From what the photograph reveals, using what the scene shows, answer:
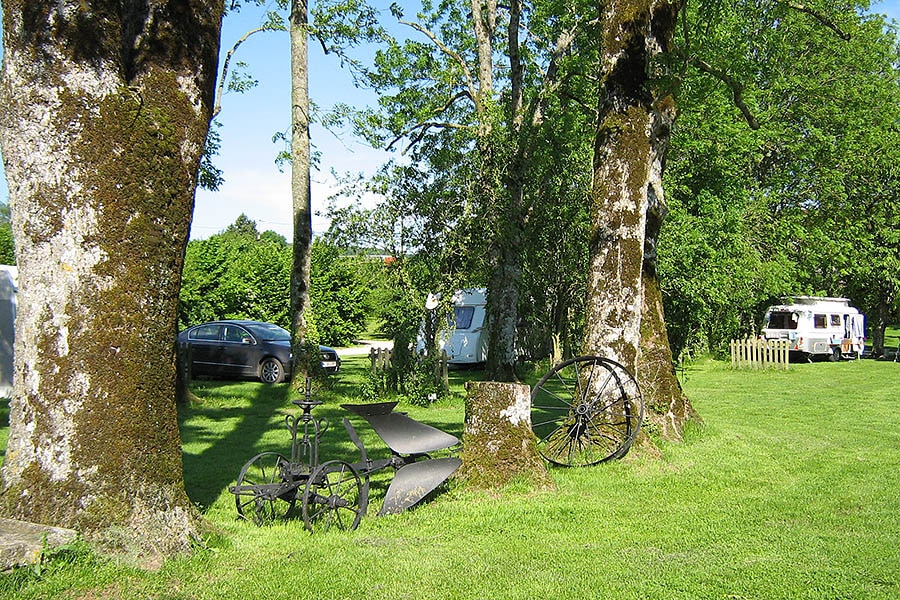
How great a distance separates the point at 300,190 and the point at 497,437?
9.65 m

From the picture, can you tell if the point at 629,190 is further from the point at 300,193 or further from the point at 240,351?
the point at 240,351

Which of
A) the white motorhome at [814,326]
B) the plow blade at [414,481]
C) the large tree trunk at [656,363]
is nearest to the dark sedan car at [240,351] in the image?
the large tree trunk at [656,363]

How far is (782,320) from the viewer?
30.9 metres

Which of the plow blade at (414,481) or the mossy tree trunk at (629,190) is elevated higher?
the mossy tree trunk at (629,190)

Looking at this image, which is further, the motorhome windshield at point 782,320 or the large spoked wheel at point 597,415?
the motorhome windshield at point 782,320

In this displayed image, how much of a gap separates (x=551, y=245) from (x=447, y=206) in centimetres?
Result: 647

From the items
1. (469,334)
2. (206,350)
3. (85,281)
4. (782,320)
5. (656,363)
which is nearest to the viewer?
(85,281)

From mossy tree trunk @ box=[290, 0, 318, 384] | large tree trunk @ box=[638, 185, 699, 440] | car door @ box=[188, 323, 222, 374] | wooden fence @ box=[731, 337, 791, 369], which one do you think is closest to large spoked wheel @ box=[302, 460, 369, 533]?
large tree trunk @ box=[638, 185, 699, 440]

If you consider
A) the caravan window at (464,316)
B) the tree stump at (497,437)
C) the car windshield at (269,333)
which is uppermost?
the caravan window at (464,316)

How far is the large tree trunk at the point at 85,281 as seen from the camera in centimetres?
458

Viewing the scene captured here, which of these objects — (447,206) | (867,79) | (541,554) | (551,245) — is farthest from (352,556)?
(867,79)

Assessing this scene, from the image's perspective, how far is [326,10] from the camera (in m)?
15.9

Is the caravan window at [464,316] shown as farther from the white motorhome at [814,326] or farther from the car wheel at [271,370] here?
the white motorhome at [814,326]

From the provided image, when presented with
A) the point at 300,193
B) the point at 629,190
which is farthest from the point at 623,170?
the point at 300,193
